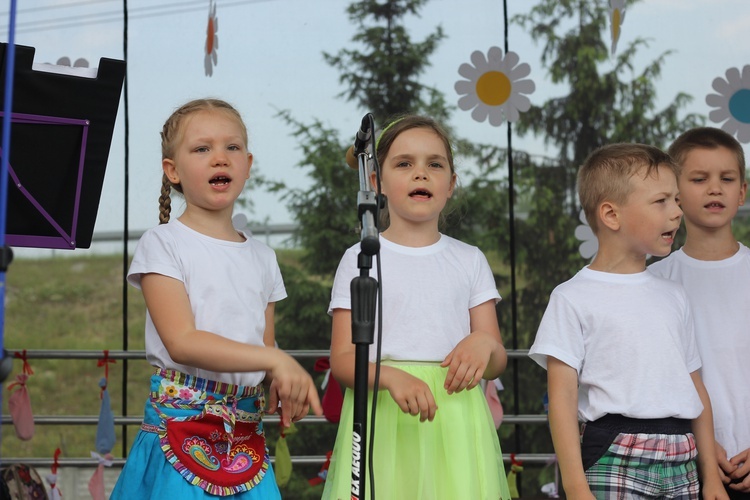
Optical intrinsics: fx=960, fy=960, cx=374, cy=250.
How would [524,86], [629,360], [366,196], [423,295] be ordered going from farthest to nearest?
[524,86] → [423,295] → [629,360] → [366,196]

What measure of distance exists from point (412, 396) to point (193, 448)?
46 cm

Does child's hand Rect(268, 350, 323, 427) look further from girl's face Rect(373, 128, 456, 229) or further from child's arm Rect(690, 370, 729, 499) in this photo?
child's arm Rect(690, 370, 729, 499)

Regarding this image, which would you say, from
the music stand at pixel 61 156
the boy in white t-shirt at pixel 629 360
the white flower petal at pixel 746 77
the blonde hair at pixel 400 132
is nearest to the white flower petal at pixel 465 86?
the white flower petal at pixel 746 77

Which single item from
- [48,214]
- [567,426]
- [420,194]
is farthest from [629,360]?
[48,214]

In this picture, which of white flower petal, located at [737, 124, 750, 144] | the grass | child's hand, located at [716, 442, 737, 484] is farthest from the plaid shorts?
the grass

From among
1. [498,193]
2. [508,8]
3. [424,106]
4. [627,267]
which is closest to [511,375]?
[498,193]

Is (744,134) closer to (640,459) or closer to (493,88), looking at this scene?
(493,88)

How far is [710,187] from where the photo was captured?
2.45m

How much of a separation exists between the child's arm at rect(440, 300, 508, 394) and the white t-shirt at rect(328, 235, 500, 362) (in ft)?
0.17

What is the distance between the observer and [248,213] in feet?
14.3

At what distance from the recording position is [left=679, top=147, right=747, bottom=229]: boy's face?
243 cm

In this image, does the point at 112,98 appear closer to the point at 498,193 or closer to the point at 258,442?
the point at 258,442

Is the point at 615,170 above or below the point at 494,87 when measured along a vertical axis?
below

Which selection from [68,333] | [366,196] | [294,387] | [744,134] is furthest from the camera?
[68,333]
